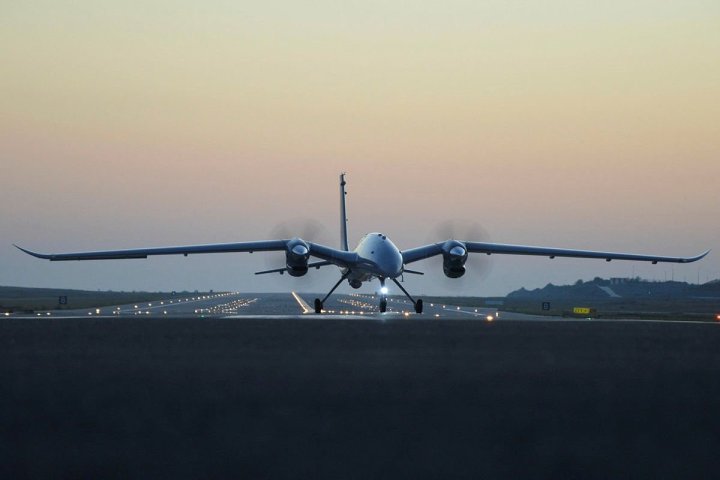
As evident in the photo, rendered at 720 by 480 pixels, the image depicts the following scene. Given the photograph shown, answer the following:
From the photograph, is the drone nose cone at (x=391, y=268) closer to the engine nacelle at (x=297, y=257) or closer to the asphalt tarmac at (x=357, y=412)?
the engine nacelle at (x=297, y=257)

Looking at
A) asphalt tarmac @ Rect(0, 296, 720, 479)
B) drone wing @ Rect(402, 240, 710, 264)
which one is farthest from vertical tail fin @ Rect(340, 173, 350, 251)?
asphalt tarmac @ Rect(0, 296, 720, 479)

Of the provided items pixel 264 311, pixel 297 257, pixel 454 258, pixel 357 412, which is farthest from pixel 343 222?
pixel 357 412

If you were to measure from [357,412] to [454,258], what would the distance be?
42.8 metres

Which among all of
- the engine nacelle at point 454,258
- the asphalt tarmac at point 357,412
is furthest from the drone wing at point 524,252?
the asphalt tarmac at point 357,412

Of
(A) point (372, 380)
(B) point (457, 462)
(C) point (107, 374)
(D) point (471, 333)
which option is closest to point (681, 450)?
(B) point (457, 462)

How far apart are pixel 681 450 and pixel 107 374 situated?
10106 millimetres

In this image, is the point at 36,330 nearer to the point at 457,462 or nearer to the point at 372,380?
the point at 372,380

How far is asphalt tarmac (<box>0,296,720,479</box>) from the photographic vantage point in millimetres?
9312

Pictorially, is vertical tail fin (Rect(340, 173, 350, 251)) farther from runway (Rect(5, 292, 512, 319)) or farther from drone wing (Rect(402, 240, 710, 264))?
drone wing (Rect(402, 240, 710, 264))

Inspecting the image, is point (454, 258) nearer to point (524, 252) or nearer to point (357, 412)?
point (524, 252)

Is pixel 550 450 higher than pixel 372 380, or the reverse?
pixel 550 450

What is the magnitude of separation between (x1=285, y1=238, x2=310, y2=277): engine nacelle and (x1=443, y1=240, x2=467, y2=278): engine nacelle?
7.61m

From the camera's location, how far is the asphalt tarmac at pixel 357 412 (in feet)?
30.6

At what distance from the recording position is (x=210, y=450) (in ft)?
32.5
